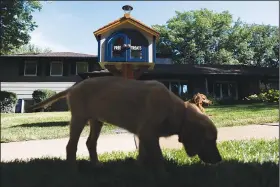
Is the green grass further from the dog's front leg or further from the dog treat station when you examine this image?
the dog treat station

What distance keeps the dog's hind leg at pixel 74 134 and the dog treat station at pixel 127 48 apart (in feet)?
13.2

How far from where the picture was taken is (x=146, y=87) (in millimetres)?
2779

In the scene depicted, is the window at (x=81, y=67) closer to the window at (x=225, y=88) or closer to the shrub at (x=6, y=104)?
the window at (x=225, y=88)

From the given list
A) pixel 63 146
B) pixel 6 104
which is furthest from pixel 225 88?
pixel 6 104

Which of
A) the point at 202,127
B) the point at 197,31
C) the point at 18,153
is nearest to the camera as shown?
the point at 202,127

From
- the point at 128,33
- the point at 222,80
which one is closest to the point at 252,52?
the point at 222,80

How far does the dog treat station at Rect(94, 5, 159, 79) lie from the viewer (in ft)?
24.0

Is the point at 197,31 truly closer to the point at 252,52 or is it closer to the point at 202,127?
the point at 252,52

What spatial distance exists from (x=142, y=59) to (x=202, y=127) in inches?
192

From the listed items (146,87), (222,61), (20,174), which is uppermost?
(222,61)

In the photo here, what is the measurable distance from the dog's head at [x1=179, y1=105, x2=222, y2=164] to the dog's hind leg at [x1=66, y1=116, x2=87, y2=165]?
3.19ft

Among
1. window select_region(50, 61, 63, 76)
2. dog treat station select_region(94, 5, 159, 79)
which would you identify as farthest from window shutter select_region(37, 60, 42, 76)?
dog treat station select_region(94, 5, 159, 79)

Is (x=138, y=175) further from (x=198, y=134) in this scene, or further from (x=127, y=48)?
(x=127, y=48)

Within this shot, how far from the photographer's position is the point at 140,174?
279 centimetres
